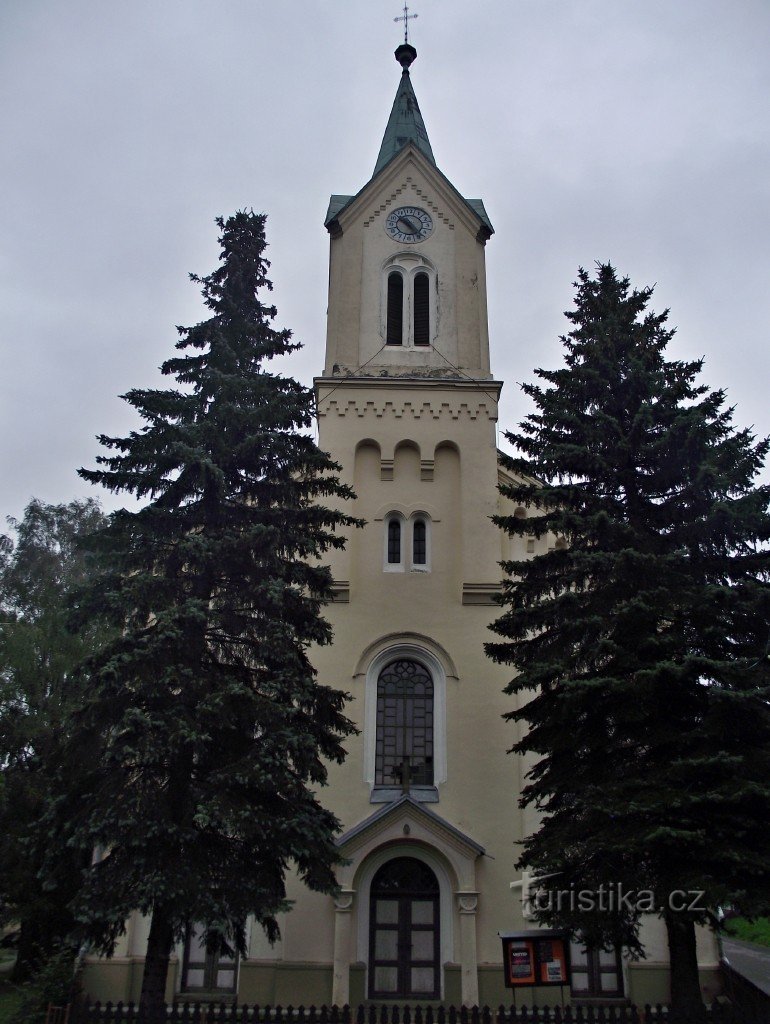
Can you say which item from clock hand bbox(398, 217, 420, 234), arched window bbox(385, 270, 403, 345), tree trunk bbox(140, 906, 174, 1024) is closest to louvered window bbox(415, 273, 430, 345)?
arched window bbox(385, 270, 403, 345)

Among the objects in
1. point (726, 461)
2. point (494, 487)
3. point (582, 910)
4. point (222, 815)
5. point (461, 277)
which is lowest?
point (582, 910)

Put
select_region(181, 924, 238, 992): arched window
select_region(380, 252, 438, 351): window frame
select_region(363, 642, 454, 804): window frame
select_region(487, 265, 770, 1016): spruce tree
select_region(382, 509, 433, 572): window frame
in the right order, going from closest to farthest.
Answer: select_region(487, 265, 770, 1016): spruce tree → select_region(181, 924, 238, 992): arched window → select_region(363, 642, 454, 804): window frame → select_region(382, 509, 433, 572): window frame → select_region(380, 252, 438, 351): window frame

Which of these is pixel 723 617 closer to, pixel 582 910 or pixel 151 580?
pixel 582 910

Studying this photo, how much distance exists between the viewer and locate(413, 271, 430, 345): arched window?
22709 millimetres

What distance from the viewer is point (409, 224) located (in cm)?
2420

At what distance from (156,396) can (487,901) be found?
1102 cm

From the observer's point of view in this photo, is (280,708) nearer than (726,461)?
Yes

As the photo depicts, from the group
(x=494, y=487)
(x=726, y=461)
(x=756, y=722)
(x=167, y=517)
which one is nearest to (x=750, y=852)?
(x=756, y=722)

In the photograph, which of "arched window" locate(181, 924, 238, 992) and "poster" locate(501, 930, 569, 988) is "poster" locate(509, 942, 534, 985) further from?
"arched window" locate(181, 924, 238, 992)

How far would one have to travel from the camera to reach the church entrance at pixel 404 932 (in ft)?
52.4

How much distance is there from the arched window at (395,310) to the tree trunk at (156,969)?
1520 centimetres

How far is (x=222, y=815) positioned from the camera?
34.1 ft

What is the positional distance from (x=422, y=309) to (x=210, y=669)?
13.7 m

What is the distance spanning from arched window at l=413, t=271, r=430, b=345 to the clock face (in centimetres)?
125
